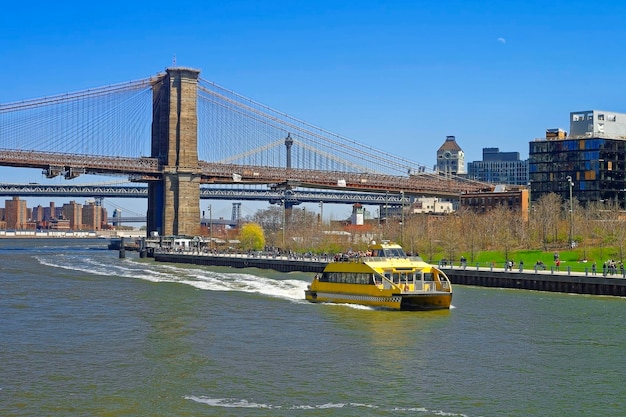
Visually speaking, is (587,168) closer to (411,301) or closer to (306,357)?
(411,301)

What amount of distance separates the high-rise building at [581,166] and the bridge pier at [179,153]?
44.6 meters

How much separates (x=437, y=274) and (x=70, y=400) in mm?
26689

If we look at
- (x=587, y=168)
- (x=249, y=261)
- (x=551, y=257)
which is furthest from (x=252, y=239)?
(x=551, y=257)

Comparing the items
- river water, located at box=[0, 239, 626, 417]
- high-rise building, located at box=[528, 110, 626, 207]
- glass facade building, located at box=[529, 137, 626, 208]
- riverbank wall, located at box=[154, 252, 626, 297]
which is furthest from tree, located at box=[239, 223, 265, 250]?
river water, located at box=[0, 239, 626, 417]

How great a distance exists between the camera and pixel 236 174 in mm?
122500

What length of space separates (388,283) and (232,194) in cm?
13610

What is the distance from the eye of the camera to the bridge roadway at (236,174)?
11325 centimetres

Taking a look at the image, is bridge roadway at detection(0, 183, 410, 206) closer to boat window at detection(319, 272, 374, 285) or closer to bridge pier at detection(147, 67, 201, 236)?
bridge pier at detection(147, 67, 201, 236)

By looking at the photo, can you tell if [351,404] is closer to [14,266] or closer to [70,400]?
[70,400]

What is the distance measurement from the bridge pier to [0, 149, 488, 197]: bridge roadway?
185 centimetres

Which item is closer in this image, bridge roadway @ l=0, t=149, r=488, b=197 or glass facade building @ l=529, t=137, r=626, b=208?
bridge roadway @ l=0, t=149, r=488, b=197

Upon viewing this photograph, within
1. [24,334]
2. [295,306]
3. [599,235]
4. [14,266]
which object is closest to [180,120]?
[14,266]

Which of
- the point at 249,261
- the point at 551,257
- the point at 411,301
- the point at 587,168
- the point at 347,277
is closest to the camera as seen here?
the point at 411,301

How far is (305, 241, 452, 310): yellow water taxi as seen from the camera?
164 feet
